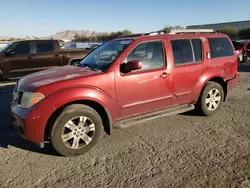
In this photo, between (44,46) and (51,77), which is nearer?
(51,77)

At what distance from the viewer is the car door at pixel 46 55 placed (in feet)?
33.3

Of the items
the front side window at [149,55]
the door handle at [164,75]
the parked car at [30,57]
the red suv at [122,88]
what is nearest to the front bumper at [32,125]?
the red suv at [122,88]

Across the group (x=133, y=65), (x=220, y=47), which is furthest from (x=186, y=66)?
(x=133, y=65)

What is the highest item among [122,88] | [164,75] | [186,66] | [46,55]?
[46,55]

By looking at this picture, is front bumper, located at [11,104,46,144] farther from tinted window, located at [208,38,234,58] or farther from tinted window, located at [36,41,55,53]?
tinted window, located at [36,41,55,53]

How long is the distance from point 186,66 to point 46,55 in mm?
7113

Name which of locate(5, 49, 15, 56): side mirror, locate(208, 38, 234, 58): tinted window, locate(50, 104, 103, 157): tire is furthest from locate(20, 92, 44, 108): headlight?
locate(5, 49, 15, 56): side mirror

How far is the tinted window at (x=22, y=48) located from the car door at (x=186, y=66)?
24.0ft

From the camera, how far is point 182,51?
4777mm

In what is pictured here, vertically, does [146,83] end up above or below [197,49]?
below

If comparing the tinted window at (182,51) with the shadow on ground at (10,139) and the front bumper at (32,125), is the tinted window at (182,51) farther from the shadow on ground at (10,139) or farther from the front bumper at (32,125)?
the shadow on ground at (10,139)

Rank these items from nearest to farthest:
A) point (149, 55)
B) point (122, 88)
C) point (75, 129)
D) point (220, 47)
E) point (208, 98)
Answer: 1. point (75, 129)
2. point (122, 88)
3. point (149, 55)
4. point (208, 98)
5. point (220, 47)

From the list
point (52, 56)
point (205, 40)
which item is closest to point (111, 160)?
point (205, 40)

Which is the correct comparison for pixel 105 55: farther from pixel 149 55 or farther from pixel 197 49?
pixel 197 49
